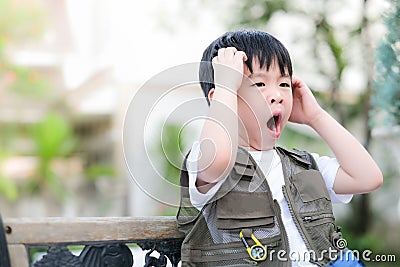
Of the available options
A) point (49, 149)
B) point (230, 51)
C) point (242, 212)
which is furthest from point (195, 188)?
point (49, 149)

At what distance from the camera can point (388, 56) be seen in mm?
2109

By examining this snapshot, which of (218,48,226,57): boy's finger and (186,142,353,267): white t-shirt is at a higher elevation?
(218,48,226,57): boy's finger

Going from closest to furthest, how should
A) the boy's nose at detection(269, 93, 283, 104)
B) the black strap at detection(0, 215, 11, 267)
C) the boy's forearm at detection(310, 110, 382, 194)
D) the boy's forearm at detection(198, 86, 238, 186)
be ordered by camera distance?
the black strap at detection(0, 215, 11, 267) → the boy's forearm at detection(198, 86, 238, 186) → the boy's nose at detection(269, 93, 283, 104) → the boy's forearm at detection(310, 110, 382, 194)

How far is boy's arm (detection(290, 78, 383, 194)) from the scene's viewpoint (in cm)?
155

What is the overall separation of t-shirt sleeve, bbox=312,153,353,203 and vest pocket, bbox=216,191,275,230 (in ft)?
0.89

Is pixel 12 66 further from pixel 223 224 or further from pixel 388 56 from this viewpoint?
pixel 223 224

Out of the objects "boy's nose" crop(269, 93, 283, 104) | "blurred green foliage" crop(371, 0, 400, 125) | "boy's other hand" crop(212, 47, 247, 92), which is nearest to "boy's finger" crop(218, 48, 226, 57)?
"boy's other hand" crop(212, 47, 247, 92)

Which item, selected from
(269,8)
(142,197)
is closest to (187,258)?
(269,8)

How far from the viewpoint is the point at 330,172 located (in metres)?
1.58

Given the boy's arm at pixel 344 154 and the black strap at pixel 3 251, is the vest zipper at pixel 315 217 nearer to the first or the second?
the boy's arm at pixel 344 154

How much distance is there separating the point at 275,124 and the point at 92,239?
0.49m

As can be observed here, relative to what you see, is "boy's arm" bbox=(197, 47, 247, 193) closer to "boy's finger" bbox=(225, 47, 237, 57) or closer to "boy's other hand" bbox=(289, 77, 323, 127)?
"boy's finger" bbox=(225, 47, 237, 57)

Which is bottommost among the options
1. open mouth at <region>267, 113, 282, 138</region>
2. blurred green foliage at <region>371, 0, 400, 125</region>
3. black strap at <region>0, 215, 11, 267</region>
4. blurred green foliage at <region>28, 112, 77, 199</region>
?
black strap at <region>0, 215, 11, 267</region>

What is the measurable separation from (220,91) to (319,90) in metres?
5.32
